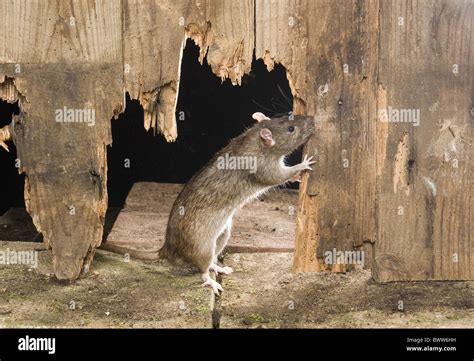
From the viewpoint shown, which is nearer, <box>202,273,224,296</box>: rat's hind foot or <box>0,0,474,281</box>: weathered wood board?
<box>0,0,474,281</box>: weathered wood board

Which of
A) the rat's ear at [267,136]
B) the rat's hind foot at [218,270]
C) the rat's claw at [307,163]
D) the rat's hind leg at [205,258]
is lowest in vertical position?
the rat's hind foot at [218,270]

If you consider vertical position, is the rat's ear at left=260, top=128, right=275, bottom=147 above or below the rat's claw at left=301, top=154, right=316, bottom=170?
above

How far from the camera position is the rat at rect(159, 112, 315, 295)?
17.6ft

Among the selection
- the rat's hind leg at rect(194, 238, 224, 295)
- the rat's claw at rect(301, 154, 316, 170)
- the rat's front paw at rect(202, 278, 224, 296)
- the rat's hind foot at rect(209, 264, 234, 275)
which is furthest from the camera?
the rat's hind foot at rect(209, 264, 234, 275)

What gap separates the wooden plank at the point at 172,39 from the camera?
470cm

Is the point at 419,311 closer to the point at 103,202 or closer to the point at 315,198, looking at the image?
the point at 315,198

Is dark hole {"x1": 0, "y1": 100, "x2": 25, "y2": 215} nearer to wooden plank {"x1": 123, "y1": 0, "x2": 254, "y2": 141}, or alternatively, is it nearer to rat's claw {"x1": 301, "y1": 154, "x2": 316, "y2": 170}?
wooden plank {"x1": 123, "y1": 0, "x2": 254, "y2": 141}

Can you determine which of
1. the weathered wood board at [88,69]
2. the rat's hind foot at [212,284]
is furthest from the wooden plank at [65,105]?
the rat's hind foot at [212,284]

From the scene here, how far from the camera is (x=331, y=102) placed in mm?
4801

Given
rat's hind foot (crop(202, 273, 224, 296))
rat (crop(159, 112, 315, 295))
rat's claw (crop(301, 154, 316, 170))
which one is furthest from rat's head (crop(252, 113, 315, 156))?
rat's hind foot (crop(202, 273, 224, 296))

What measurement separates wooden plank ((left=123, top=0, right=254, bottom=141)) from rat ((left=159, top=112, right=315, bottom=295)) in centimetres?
68

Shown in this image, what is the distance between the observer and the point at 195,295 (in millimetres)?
4941

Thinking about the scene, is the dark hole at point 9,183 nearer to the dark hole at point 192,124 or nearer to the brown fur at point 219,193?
the dark hole at point 192,124

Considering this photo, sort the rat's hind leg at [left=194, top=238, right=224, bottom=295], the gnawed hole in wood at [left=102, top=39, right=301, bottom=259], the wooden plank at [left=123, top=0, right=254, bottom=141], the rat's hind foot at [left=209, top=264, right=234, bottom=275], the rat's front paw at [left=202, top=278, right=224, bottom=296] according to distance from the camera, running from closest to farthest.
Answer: the wooden plank at [left=123, top=0, right=254, bottom=141] < the rat's front paw at [left=202, top=278, right=224, bottom=296] < the rat's hind leg at [left=194, top=238, right=224, bottom=295] < the rat's hind foot at [left=209, top=264, right=234, bottom=275] < the gnawed hole in wood at [left=102, top=39, right=301, bottom=259]
